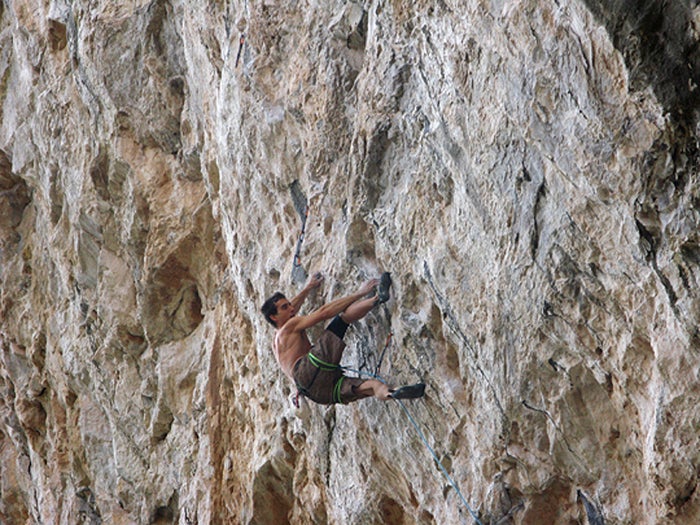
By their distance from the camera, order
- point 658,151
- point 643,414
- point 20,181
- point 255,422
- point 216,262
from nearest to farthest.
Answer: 1. point 658,151
2. point 643,414
3. point 255,422
4. point 216,262
5. point 20,181

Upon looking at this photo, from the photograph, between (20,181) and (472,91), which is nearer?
(472,91)

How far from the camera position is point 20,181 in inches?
497

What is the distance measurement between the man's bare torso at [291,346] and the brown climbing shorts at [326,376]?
0.10 meters

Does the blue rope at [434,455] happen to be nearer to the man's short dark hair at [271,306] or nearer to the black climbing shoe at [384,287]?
the black climbing shoe at [384,287]

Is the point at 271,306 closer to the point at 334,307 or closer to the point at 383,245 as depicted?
the point at 334,307

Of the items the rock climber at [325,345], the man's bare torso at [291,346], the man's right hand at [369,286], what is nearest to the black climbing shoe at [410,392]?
the rock climber at [325,345]

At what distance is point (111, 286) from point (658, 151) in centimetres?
719

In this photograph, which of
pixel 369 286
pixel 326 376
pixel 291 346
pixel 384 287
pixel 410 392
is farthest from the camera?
pixel 291 346

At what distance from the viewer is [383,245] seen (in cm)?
574

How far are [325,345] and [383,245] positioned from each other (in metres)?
0.89

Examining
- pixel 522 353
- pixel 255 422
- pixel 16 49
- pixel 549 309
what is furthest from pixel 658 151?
pixel 16 49

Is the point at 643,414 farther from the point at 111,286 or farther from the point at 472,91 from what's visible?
the point at 111,286

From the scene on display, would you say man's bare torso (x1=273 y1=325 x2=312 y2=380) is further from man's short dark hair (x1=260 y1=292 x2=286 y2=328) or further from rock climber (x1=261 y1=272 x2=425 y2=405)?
man's short dark hair (x1=260 y1=292 x2=286 y2=328)

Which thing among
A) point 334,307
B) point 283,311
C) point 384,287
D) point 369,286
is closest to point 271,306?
point 283,311
